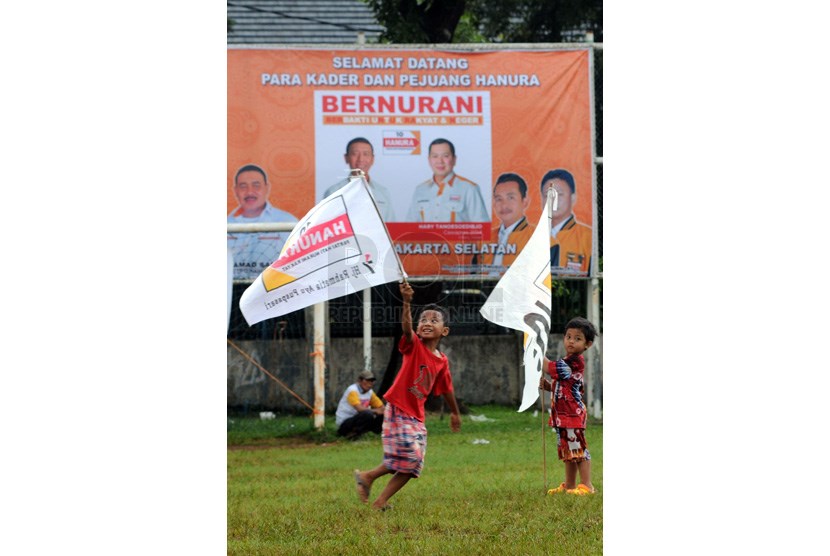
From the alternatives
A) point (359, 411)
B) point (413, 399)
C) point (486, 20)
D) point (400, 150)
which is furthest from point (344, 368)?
point (413, 399)

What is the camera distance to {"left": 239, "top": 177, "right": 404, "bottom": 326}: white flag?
19.2 ft

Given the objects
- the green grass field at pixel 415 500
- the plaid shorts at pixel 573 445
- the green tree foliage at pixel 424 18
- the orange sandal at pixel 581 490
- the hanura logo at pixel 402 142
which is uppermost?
the green tree foliage at pixel 424 18

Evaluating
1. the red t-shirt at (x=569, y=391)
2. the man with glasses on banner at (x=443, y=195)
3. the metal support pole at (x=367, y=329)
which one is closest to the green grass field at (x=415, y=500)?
the red t-shirt at (x=569, y=391)

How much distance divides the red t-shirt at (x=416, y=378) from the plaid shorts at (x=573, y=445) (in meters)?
0.86

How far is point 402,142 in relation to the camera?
1092cm

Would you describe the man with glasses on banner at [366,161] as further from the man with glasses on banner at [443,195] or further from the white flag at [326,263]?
the white flag at [326,263]

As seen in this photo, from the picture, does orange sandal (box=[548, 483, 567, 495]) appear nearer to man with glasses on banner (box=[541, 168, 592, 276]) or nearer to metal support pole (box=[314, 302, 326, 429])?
metal support pole (box=[314, 302, 326, 429])

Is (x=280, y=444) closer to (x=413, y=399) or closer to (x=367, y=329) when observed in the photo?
(x=367, y=329)

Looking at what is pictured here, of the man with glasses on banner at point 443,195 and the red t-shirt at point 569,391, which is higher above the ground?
the man with glasses on banner at point 443,195

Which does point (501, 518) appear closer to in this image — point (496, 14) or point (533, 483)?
point (533, 483)

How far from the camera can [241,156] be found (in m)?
11.0

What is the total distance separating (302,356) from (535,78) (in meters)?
3.44

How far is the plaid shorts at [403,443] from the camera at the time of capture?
20.4 ft

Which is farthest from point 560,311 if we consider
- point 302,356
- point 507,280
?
point 507,280
